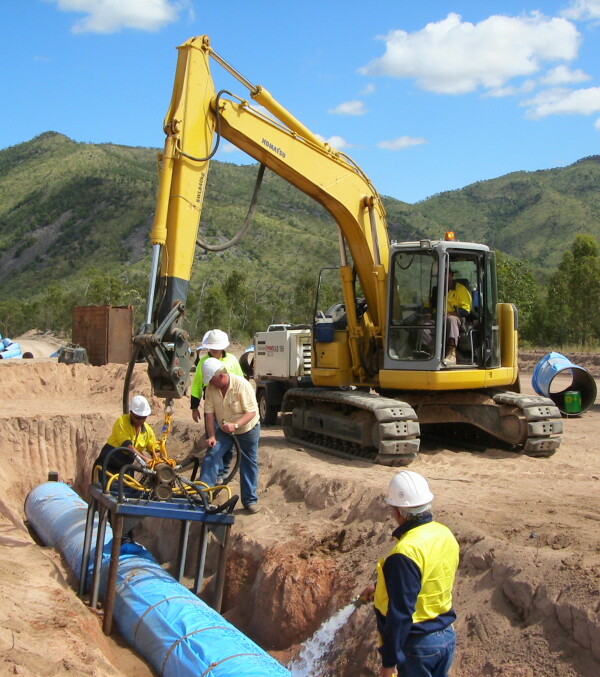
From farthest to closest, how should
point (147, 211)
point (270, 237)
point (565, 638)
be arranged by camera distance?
point (147, 211), point (270, 237), point (565, 638)

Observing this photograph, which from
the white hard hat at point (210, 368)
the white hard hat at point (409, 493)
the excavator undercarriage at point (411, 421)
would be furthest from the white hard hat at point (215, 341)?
the white hard hat at point (409, 493)

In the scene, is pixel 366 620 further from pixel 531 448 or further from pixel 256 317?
pixel 256 317

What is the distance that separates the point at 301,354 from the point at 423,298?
3823mm

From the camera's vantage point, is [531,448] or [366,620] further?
[531,448]

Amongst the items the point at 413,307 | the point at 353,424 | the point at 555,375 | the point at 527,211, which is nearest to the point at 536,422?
the point at 413,307

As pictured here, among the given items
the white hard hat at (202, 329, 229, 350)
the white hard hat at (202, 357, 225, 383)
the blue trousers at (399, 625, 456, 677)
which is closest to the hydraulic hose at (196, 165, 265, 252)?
the white hard hat at (202, 329, 229, 350)

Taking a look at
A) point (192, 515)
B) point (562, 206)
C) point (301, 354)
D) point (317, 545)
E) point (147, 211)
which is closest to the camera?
point (192, 515)

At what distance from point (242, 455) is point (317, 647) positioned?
2631 mm

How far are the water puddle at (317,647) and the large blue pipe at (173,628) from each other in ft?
2.38

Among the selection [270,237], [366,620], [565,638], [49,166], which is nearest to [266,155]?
[366,620]

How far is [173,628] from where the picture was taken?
6.46 meters

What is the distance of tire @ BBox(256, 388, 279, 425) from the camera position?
15.4 m

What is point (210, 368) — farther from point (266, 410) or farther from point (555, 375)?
point (555, 375)

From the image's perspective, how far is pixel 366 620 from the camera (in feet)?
21.1
